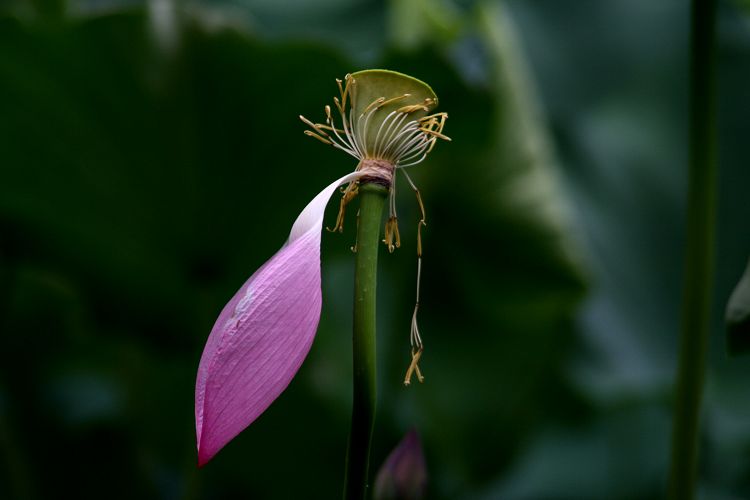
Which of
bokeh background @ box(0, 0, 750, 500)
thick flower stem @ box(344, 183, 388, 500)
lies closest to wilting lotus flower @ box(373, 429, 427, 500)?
thick flower stem @ box(344, 183, 388, 500)

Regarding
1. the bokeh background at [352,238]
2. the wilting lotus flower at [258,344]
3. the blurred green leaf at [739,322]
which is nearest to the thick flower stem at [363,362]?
the wilting lotus flower at [258,344]

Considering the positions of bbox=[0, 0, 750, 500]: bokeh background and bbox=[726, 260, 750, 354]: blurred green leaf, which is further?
bbox=[0, 0, 750, 500]: bokeh background

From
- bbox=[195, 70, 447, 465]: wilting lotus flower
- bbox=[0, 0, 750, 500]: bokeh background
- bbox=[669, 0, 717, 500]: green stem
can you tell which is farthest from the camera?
bbox=[0, 0, 750, 500]: bokeh background

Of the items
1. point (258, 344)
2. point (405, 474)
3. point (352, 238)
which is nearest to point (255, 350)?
point (258, 344)

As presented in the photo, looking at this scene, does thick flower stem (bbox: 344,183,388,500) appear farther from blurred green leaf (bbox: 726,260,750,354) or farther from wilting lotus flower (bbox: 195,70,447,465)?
blurred green leaf (bbox: 726,260,750,354)

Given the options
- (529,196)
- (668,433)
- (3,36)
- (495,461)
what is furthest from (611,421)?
(3,36)

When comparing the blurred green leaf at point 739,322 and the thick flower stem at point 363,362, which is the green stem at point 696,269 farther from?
the thick flower stem at point 363,362

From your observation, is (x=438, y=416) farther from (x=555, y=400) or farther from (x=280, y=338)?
(x=280, y=338)
